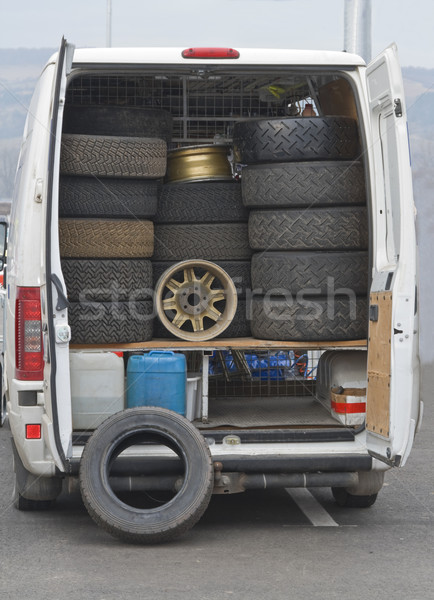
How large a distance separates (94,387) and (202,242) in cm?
139

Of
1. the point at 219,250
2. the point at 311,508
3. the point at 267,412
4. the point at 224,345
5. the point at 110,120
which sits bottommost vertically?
the point at 311,508

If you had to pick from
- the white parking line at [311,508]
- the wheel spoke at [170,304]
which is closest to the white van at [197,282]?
the wheel spoke at [170,304]

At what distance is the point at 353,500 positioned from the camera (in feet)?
21.9

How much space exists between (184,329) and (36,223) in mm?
1656

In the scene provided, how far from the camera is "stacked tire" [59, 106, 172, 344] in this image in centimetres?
620

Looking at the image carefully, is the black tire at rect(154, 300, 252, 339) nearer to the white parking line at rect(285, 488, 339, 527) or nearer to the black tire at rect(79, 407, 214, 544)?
the black tire at rect(79, 407, 214, 544)

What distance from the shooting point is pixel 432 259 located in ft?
74.5

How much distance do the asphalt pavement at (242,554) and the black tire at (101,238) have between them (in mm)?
1703

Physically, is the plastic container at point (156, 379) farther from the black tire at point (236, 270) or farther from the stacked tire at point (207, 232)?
the black tire at point (236, 270)

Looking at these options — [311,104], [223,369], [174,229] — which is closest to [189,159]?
[174,229]

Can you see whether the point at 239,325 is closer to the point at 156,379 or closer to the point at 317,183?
the point at 156,379

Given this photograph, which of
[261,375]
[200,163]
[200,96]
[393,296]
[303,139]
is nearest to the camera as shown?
[393,296]

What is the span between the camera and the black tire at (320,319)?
6.25m

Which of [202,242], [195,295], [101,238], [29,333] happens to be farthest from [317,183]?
[29,333]
